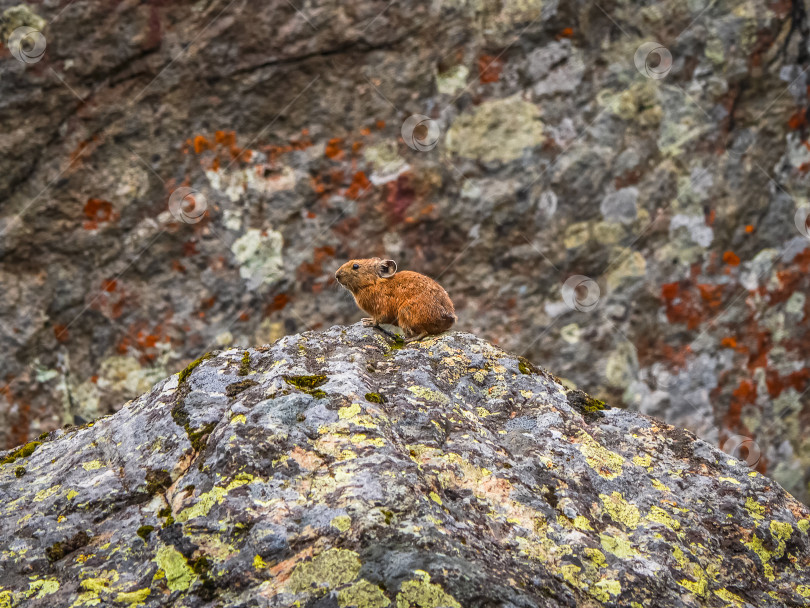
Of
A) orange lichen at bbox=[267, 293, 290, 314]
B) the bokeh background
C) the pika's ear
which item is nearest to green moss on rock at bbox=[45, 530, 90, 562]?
the pika's ear

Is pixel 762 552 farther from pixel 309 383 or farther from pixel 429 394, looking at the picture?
pixel 309 383

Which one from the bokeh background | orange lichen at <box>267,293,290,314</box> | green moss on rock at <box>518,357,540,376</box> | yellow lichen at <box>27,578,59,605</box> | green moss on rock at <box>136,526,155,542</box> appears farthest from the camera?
orange lichen at <box>267,293,290,314</box>

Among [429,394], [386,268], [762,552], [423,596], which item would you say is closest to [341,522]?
[423,596]

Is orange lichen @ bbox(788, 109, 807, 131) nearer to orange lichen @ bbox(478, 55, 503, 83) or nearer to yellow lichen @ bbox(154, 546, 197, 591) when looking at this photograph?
orange lichen @ bbox(478, 55, 503, 83)

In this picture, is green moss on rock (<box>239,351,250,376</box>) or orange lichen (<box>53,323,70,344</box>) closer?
green moss on rock (<box>239,351,250,376</box>)

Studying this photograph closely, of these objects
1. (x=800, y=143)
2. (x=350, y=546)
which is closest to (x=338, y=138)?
(x=800, y=143)

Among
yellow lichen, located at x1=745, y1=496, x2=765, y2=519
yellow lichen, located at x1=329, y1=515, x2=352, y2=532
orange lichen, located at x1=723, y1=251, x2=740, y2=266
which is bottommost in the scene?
orange lichen, located at x1=723, y1=251, x2=740, y2=266
